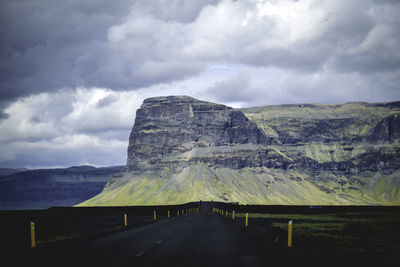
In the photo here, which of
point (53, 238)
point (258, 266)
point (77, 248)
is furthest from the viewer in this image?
point (53, 238)

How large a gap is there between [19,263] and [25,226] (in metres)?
6.95

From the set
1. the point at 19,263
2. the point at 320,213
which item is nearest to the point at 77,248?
the point at 19,263

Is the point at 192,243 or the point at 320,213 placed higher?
the point at 192,243

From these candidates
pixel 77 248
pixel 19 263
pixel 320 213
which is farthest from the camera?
pixel 320 213

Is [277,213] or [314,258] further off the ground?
[314,258]

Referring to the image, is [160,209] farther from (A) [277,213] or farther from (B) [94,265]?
(B) [94,265]

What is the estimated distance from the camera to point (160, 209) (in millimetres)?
80250

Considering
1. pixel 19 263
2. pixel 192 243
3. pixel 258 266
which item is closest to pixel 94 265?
pixel 19 263

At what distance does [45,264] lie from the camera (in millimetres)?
16109

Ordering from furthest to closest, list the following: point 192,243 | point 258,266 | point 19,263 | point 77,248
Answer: point 192,243
point 77,248
point 19,263
point 258,266

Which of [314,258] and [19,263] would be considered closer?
[19,263]

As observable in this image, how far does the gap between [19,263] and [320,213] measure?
202ft

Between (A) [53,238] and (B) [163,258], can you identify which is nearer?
(B) [163,258]

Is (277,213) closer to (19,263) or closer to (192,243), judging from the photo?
(192,243)
